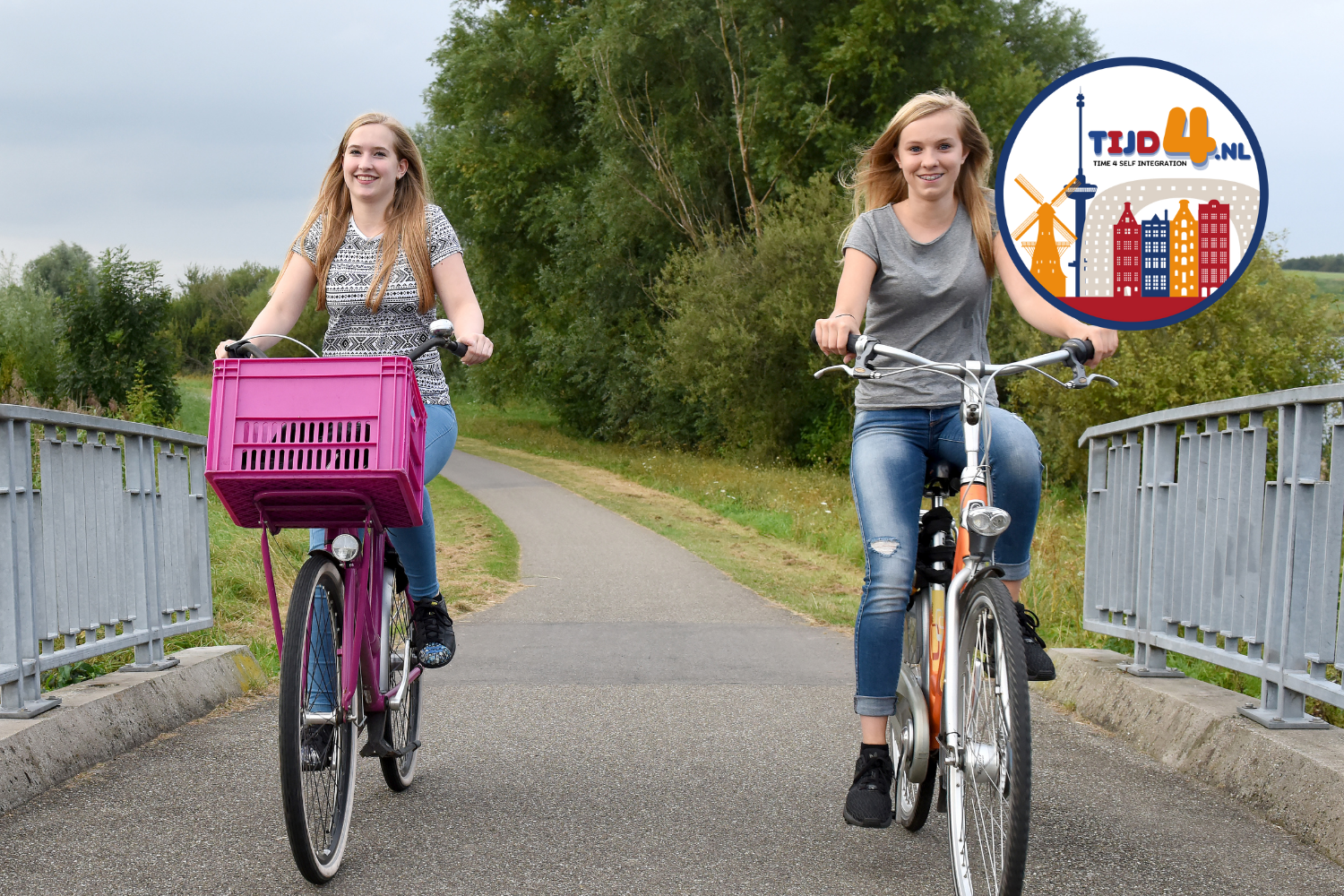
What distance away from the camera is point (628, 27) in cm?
2600

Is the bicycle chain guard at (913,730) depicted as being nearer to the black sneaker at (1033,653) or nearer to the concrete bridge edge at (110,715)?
the black sneaker at (1033,653)

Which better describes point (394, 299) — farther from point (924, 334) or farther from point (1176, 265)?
point (1176, 265)

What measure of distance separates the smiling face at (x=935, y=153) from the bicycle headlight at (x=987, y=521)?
1.12 m

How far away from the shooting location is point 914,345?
3578mm

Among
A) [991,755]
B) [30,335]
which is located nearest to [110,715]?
[991,755]

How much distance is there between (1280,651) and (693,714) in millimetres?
2439

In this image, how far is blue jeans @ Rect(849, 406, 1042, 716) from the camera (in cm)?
335

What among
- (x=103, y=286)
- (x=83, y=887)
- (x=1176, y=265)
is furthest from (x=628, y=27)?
(x=83, y=887)

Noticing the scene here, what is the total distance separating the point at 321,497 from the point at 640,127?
2488 cm

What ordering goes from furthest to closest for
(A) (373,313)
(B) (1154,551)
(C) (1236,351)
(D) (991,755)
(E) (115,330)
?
(E) (115,330) < (C) (1236,351) < (B) (1154,551) < (A) (373,313) < (D) (991,755)

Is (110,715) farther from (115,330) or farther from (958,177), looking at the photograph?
(115,330)

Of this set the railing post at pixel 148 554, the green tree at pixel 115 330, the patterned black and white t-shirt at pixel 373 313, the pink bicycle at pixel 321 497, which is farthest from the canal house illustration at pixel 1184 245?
the green tree at pixel 115 330

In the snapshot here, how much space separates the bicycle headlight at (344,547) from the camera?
3.36 metres

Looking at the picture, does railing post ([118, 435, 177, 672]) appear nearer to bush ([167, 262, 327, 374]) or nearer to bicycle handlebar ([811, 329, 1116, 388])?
bicycle handlebar ([811, 329, 1116, 388])
